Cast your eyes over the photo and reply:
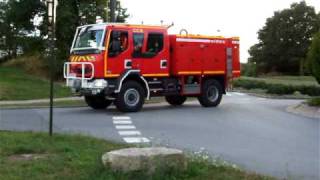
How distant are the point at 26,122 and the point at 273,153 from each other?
7.94m

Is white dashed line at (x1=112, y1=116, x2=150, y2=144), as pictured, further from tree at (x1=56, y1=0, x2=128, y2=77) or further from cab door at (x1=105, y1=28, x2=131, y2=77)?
tree at (x1=56, y1=0, x2=128, y2=77)

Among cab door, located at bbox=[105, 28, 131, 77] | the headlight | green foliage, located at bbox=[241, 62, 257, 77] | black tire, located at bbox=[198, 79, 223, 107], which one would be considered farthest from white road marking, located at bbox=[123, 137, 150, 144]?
green foliage, located at bbox=[241, 62, 257, 77]

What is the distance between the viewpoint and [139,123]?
712 inches

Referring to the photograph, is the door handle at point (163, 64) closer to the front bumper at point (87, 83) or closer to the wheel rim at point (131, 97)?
the wheel rim at point (131, 97)

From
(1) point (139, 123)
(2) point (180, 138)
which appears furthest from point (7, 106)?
(2) point (180, 138)

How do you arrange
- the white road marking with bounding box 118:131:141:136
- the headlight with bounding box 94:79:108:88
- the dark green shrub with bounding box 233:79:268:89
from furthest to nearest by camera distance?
the dark green shrub with bounding box 233:79:268:89
the headlight with bounding box 94:79:108:88
the white road marking with bounding box 118:131:141:136

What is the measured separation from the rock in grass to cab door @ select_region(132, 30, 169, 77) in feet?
45.0

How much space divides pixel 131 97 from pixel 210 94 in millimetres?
4122

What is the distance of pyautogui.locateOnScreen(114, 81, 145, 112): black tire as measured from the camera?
21516mm

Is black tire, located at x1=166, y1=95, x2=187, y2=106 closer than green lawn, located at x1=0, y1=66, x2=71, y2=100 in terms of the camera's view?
Yes

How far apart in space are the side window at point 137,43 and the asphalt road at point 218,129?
195 cm

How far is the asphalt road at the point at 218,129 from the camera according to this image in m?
11.4

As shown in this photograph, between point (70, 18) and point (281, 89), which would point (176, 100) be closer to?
point (281, 89)

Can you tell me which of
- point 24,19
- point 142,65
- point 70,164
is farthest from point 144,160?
point 24,19
